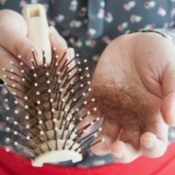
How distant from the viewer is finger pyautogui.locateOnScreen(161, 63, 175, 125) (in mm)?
460

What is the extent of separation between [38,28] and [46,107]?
6.1 inches

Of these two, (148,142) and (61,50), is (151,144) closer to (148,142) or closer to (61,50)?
(148,142)

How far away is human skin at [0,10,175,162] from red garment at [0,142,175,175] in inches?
7.7

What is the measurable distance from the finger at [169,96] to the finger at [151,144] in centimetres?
3

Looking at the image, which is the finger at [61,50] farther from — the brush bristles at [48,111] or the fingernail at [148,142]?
the fingernail at [148,142]

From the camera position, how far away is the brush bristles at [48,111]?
0.43 meters

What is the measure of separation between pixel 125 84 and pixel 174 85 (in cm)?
13

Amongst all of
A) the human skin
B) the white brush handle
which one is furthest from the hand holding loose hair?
the white brush handle

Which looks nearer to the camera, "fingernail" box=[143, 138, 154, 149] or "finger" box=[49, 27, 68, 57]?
"fingernail" box=[143, 138, 154, 149]

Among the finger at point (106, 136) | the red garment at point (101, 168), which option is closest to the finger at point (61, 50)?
the finger at point (106, 136)

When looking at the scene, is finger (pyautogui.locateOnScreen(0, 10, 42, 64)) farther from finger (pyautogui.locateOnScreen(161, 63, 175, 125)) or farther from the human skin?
finger (pyautogui.locateOnScreen(161, 63, 175, 125))

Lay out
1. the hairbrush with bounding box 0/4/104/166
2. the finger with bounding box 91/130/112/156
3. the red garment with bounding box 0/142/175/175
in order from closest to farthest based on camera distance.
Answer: the hairbrush with bounding box 0/4/104/166 < the finger with bounding box 91/130/112/156 < the red garment with bounding box 0/142/175/175

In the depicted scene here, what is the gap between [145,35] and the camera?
657 millimetres

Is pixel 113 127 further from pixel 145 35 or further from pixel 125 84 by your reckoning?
pixel 145 35
